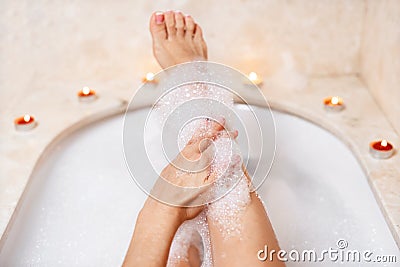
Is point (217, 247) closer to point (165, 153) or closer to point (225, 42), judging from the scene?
point (165, 153)

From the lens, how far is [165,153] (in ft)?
4.72

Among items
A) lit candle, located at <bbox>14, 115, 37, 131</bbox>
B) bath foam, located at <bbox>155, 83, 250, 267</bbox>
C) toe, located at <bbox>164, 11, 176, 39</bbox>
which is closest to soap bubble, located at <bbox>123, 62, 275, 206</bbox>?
bath foam, located at <bbox>155, 83, 250, 267</bbox>

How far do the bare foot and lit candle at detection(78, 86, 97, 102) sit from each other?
0.21m

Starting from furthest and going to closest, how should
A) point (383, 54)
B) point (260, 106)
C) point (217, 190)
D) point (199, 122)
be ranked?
point (260, 106) < point (383, 54) < point (199, 122) < point (217, 190)

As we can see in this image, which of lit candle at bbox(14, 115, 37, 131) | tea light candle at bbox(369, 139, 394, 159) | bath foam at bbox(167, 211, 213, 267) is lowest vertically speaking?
bath foam at bbox(167, 211, 213, 267)

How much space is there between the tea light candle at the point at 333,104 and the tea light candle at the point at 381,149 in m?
0.18

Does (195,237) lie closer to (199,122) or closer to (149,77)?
(199,122)

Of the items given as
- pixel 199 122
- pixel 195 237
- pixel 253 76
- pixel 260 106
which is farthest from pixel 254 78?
pixel 195 237

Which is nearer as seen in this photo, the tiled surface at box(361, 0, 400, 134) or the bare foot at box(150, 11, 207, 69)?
the tiled surface at box(361, 0, 400, 134)

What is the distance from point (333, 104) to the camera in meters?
1.53

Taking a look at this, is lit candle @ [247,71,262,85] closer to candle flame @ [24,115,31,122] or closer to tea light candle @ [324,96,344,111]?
tea light candle @ [324,96,344,111]

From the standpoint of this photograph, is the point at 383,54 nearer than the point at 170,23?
Yes

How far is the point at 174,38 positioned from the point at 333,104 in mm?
454

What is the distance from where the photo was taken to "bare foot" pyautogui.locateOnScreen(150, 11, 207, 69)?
5.14 ft
